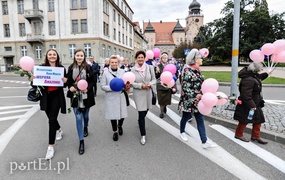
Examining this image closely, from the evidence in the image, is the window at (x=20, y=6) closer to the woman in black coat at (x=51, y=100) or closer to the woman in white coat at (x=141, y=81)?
the woman in black coat at (x=51, y=100)

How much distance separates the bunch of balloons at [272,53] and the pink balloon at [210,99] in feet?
4.41

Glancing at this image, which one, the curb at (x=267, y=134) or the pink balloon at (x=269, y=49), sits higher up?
the pink balloon at (x=269, y=49)

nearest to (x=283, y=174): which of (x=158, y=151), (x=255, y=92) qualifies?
(x=255, y=92)

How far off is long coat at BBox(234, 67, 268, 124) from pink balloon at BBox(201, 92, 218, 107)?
0.86m

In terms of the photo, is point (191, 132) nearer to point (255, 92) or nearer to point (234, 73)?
point (255, 92)

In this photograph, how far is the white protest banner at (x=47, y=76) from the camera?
3.46 meters

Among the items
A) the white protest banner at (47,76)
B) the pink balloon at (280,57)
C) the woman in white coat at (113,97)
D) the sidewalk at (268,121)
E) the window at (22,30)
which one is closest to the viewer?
the white protest banner at (47,76)

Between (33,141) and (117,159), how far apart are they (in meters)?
2.14

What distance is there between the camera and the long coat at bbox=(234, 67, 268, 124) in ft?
12.4

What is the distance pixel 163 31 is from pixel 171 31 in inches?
187

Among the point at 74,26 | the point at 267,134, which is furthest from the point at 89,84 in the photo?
the point at 74,26

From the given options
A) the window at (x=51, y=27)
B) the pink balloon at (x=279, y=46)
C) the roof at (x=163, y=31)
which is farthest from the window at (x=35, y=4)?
the roof at (x=163, y=31)

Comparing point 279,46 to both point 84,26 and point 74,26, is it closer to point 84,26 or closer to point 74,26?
point 84,26

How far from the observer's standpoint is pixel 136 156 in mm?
3680
